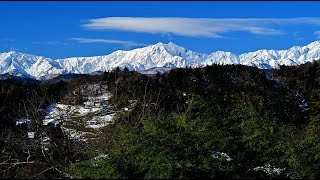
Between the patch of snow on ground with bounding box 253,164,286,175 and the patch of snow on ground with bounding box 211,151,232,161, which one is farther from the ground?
the patch of snow on ground with bounding box 211,151,232,161

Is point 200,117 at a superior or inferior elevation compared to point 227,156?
superior

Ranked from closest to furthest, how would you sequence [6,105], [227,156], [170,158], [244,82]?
[170,158], [227,156], [6,105], [244,82]

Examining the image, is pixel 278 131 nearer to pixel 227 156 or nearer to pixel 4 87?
pixel 227 156

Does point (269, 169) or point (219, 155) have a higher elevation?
point (219, 155)

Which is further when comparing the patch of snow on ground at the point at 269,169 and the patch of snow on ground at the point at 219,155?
the patch of snow on ground at the point at 269,169

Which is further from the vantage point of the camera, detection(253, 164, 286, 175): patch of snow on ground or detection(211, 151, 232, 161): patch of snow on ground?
detection(253, 164, 286, 175): patch of snow on ground

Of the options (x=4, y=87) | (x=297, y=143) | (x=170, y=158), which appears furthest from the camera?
(x=4, y=87)

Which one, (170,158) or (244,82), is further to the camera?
(244,82)

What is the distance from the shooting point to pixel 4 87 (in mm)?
58688

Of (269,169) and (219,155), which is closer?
(219,155)

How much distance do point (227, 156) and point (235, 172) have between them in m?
0.67

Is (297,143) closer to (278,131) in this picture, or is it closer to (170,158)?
(278,131)

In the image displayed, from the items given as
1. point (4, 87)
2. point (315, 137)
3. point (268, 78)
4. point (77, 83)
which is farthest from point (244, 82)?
point (315, 137)

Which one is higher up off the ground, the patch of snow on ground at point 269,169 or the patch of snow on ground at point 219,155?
the patch of snow on ground at point 219,155
